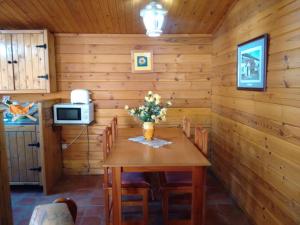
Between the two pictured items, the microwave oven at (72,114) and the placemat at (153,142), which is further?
the microwave oven at (72,114)

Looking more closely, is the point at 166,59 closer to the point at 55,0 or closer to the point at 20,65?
the point at 55,0

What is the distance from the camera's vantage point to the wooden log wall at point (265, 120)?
5.89 ft

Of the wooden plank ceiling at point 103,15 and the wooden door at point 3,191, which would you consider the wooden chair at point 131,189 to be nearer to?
the wooden door at point 3,191

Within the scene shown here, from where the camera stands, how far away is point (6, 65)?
3.37 metres

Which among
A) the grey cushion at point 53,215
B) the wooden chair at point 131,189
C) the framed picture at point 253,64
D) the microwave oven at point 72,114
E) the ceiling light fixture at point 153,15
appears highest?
the ceiling light fixture at point 153,15

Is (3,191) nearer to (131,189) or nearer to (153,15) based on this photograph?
(131,189)

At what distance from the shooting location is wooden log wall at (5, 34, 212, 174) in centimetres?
372

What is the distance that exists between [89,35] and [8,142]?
185cm

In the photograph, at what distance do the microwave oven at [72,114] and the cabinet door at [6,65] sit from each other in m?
0.72

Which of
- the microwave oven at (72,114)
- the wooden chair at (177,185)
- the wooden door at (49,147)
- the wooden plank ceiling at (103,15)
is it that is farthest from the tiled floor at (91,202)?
the wooden plank ceiling at (103,15)

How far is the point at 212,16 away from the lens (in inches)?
128

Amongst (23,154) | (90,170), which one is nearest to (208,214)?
(90,170)

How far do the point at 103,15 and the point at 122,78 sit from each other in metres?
0.97

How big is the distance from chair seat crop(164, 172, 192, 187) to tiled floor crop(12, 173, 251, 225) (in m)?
0.50
